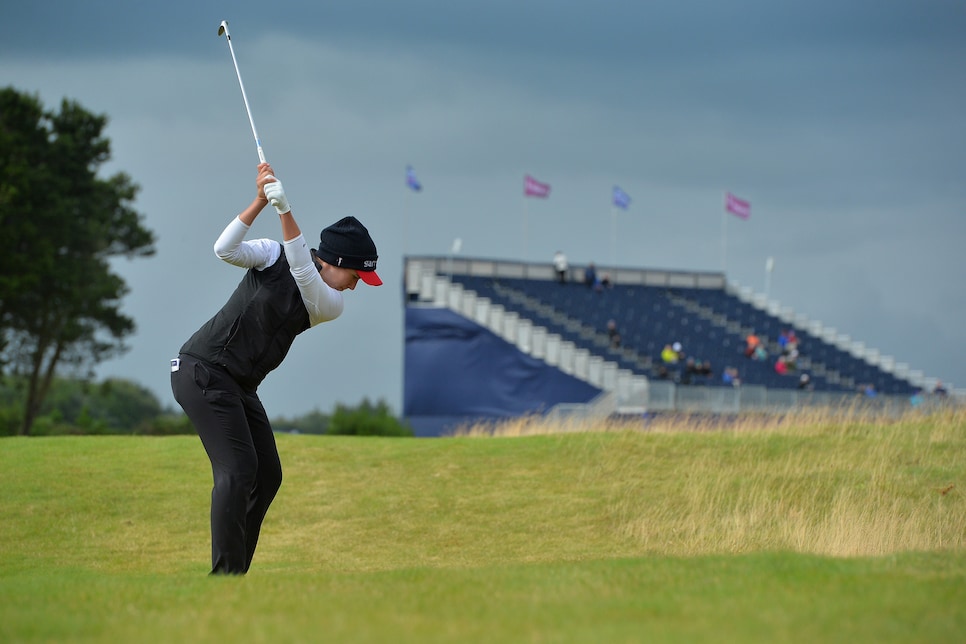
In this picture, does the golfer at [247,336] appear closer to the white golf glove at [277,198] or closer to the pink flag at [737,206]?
the white golf glove at [277,198]

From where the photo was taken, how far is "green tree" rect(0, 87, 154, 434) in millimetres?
47594

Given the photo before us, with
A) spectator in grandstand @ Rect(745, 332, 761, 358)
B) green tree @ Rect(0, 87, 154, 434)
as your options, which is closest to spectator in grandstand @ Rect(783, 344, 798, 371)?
spectator in grandstand @ Rect(745, 332, 761, 358)

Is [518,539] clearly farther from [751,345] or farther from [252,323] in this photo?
[751,345]

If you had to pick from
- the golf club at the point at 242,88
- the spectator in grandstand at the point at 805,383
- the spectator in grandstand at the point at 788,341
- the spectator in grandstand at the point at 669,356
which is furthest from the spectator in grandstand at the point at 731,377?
the golf club at the point at 242,88

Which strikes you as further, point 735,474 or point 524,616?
point 735,474

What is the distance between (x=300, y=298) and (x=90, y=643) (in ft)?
11.0

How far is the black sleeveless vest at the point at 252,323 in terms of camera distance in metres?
8.32

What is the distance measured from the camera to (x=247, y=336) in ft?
27.6

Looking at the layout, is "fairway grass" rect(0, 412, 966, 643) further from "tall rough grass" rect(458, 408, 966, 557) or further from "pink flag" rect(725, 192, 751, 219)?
"pink flag" rect(725, 192, 751, 219)

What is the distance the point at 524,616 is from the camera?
593cm

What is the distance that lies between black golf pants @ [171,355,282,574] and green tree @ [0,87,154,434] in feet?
132

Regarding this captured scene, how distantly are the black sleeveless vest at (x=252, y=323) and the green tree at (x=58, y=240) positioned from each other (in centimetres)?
4016

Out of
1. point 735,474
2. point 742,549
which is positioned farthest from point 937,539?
point 735,474

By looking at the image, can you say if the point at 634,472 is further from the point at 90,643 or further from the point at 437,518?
the point at 90,643
